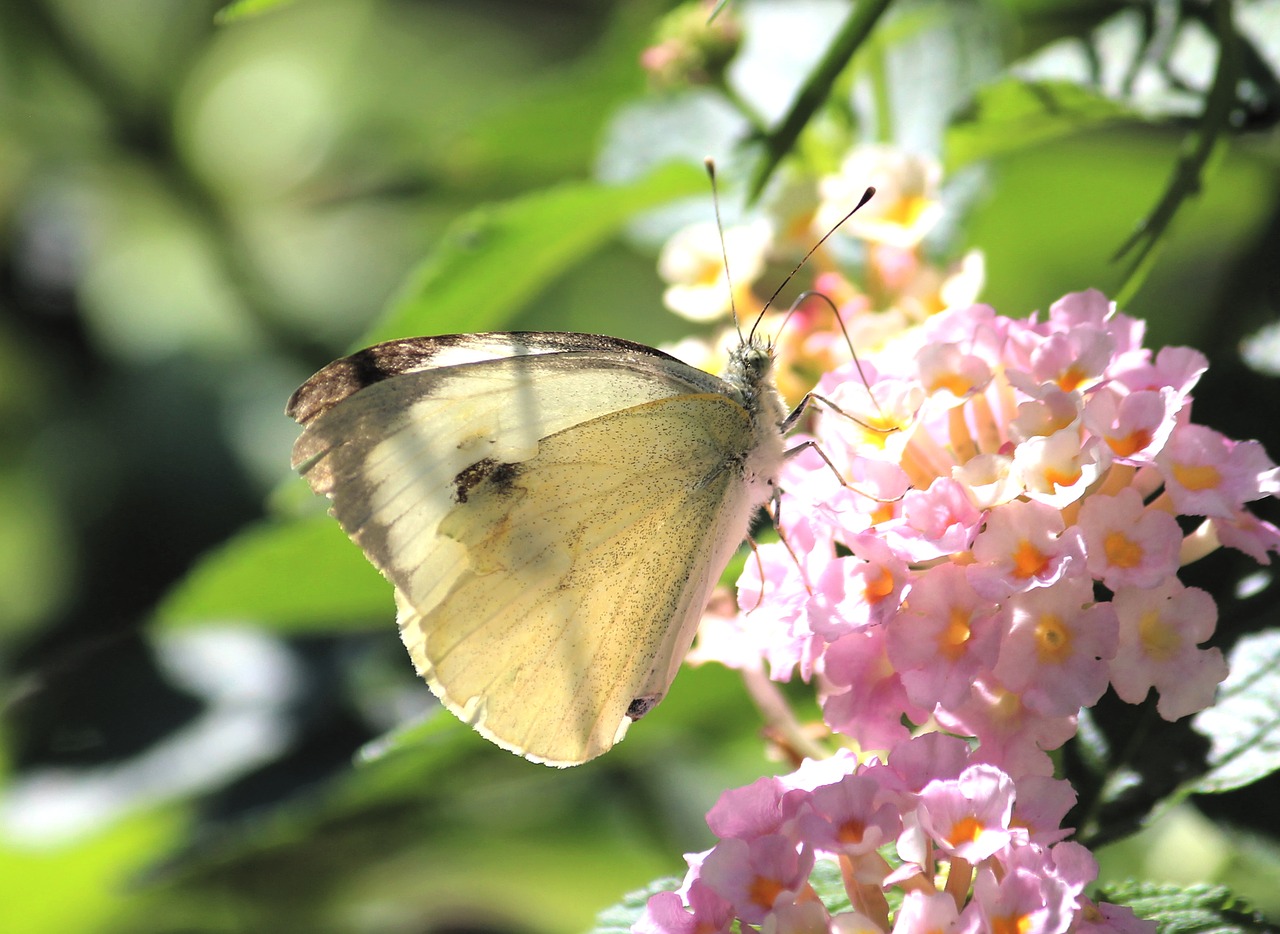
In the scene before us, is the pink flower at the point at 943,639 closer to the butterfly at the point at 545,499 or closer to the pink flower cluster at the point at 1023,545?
the pink flower cluster at the point at 1023,545

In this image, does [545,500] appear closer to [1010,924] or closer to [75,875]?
[1010,924]

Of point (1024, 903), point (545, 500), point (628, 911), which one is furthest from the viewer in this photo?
point (545, 500)

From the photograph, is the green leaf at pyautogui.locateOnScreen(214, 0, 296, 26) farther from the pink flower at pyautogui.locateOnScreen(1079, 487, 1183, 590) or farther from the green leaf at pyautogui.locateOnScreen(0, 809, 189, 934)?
the green leaf at pyautogui.locateOnScreen(0, 809, 189, 934)

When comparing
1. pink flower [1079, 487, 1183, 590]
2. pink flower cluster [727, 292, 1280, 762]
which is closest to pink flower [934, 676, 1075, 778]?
pink flower cluster [727, 292, 1280, 762]

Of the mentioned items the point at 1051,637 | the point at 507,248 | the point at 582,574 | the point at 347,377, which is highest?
the point at 507,248

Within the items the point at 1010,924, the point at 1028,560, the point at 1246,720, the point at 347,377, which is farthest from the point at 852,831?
the point at 347,377

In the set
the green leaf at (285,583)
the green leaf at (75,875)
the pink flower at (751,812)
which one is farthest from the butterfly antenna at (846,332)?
the green leaf at (75,875)
